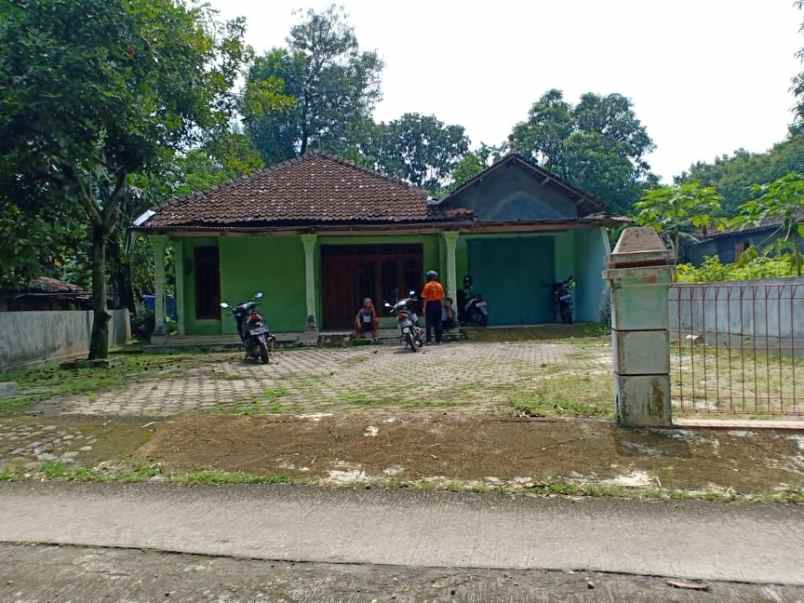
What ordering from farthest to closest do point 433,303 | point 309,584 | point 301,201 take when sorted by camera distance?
1. point 301,201
2. point 433,303
3. point 309,584

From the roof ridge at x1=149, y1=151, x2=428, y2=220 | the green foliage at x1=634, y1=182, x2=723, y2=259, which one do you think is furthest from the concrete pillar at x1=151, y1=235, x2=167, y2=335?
the green foliage at x1=634, y1=182, x2=723, y2=259

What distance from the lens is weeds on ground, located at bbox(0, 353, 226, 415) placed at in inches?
286

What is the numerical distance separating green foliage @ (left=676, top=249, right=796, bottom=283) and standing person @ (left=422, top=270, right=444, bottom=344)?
192 inches

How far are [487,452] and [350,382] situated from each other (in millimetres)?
3604

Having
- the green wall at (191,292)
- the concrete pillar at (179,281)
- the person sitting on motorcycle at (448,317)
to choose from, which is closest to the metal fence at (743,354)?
the person sitting on motorcycle at (448,317)

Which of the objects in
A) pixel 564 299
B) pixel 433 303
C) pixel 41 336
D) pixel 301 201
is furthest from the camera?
pixel 564 299

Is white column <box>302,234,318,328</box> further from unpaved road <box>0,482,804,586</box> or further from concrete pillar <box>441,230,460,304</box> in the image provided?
unpaved road <box>0,482,804,586</box>

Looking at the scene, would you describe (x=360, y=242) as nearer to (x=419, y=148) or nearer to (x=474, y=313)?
(x=474, y=313)

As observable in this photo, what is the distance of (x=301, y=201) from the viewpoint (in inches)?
596

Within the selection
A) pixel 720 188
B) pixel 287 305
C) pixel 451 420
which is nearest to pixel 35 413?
pixel 451 420

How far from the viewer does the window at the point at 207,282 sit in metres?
15.3

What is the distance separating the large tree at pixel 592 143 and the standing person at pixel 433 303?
Answer: 19.9 m

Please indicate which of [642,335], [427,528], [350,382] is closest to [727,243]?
[350,382]

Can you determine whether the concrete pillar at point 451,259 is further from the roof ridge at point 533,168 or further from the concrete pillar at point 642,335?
the concrete pillar at point 642,335
